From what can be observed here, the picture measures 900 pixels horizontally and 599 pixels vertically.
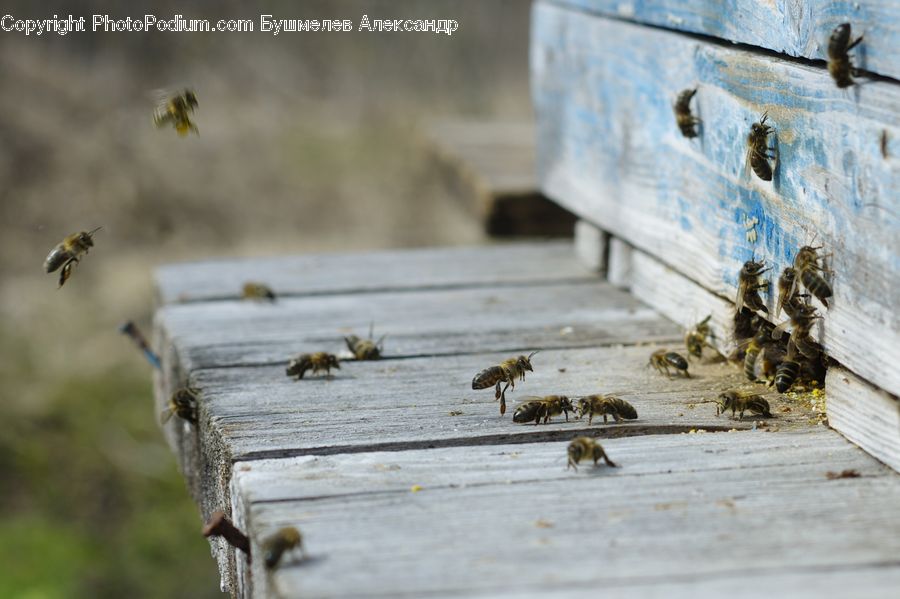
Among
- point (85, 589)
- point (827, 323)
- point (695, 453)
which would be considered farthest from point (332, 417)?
point (85, 589)

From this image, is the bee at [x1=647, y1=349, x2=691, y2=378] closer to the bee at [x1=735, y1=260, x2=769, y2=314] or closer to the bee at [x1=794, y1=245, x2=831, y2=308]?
the bee at [x1=735, y1=260, x2=769, y2=314]

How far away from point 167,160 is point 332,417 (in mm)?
10215

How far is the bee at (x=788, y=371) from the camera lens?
255 cm

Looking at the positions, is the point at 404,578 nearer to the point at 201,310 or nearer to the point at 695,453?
the point at 695,453

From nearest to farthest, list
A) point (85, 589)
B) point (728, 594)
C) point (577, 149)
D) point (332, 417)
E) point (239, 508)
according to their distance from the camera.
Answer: point (728, 594) → point (239, 508) → point (332, 417) → point (577, 149) → point (85, 589)

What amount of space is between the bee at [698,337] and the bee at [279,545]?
4.62ft

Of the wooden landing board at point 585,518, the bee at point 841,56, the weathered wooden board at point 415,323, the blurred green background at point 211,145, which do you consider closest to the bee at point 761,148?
the bee at point 841,56

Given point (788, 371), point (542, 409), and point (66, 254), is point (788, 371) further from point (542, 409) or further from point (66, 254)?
point (66, 254)

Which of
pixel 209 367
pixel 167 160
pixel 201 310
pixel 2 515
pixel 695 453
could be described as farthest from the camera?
pixel 167 160

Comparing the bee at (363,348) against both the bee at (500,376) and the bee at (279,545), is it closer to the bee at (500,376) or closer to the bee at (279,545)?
the bee at (500,376)

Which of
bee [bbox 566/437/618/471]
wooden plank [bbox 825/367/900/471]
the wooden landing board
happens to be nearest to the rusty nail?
the wooden landing board

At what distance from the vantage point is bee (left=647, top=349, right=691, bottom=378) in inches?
108

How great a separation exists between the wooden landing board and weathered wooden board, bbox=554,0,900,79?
744 millimetres

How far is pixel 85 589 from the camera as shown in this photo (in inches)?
273
